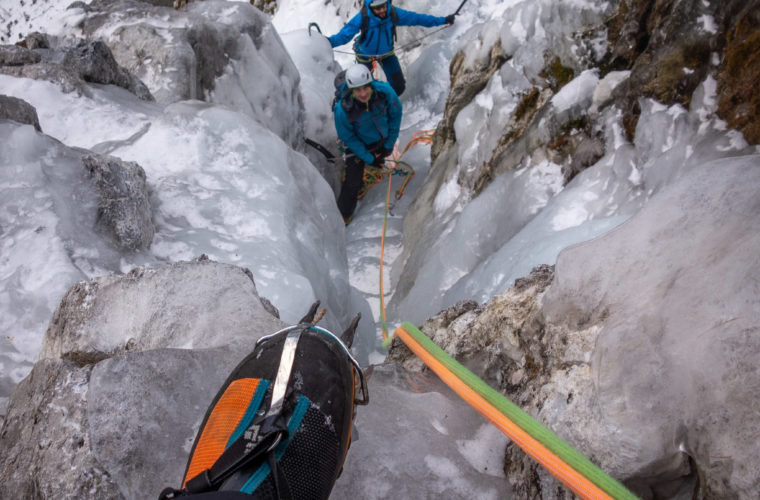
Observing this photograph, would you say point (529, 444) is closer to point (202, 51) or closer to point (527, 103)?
point (527, 103)

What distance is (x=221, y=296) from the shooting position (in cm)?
187

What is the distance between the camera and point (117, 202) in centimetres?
246

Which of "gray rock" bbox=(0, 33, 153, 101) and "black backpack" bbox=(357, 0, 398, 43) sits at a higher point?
"black backpack" bbox=(357, 0, 398, 43)

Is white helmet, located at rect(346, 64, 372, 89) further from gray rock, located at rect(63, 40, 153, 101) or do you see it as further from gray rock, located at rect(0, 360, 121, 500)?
gray rock, located at rect(0, 360, 121, 500)

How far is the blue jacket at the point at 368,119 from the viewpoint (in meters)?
5.11

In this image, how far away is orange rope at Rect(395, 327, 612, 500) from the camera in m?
1.07

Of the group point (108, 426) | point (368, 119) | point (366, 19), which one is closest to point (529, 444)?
point (108, 426)

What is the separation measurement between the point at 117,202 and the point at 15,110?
0.85 meters

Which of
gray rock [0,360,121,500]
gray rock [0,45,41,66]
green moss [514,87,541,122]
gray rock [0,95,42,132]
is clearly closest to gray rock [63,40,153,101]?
gray rock [0,45,41,66]

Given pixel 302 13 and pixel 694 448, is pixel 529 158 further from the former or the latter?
pixel 302 13

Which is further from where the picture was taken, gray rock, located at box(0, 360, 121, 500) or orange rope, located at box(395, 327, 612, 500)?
gray rock, located at box(0, 360, 121, 500)

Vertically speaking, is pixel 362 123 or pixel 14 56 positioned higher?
pixel 14 56

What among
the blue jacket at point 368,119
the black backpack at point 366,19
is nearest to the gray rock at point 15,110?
the blue jacket at point 368,119

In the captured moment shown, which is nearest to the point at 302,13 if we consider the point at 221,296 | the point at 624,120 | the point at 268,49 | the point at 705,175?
the point at 268,49
